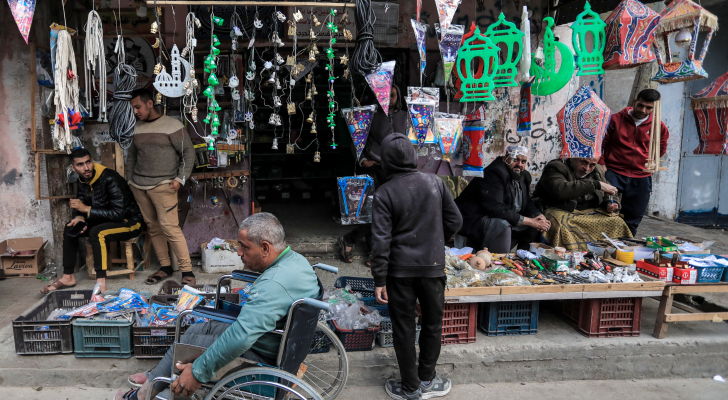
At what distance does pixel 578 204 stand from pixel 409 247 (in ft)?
9.73

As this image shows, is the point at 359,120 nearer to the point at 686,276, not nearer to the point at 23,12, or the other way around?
the point at 23,12

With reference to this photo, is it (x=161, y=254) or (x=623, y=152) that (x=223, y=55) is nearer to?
(x=161, y=254)

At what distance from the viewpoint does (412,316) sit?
281cm

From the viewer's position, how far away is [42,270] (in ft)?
15.9

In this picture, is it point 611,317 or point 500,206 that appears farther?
point 500,206

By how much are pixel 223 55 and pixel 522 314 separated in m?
4.02

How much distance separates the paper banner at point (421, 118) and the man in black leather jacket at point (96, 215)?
2.84 m

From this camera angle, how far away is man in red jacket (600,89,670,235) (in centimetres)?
462

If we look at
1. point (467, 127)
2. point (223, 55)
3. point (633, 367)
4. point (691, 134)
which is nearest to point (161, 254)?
point (223, 55)

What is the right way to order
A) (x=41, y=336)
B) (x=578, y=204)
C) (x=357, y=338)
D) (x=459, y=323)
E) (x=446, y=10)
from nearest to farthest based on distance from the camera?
(x=41, y=336), (x=357, y=338), (x=459, y=323), (x=446, y=10), (x=578, y=204)

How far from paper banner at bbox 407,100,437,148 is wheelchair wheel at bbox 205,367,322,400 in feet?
7.73

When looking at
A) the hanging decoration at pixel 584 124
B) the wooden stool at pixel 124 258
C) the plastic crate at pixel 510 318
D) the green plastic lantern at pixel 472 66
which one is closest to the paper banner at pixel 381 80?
the green plastic lantern at pixel 472 66

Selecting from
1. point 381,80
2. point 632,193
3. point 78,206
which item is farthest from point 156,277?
point 632,193

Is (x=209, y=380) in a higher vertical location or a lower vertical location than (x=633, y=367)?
higher
